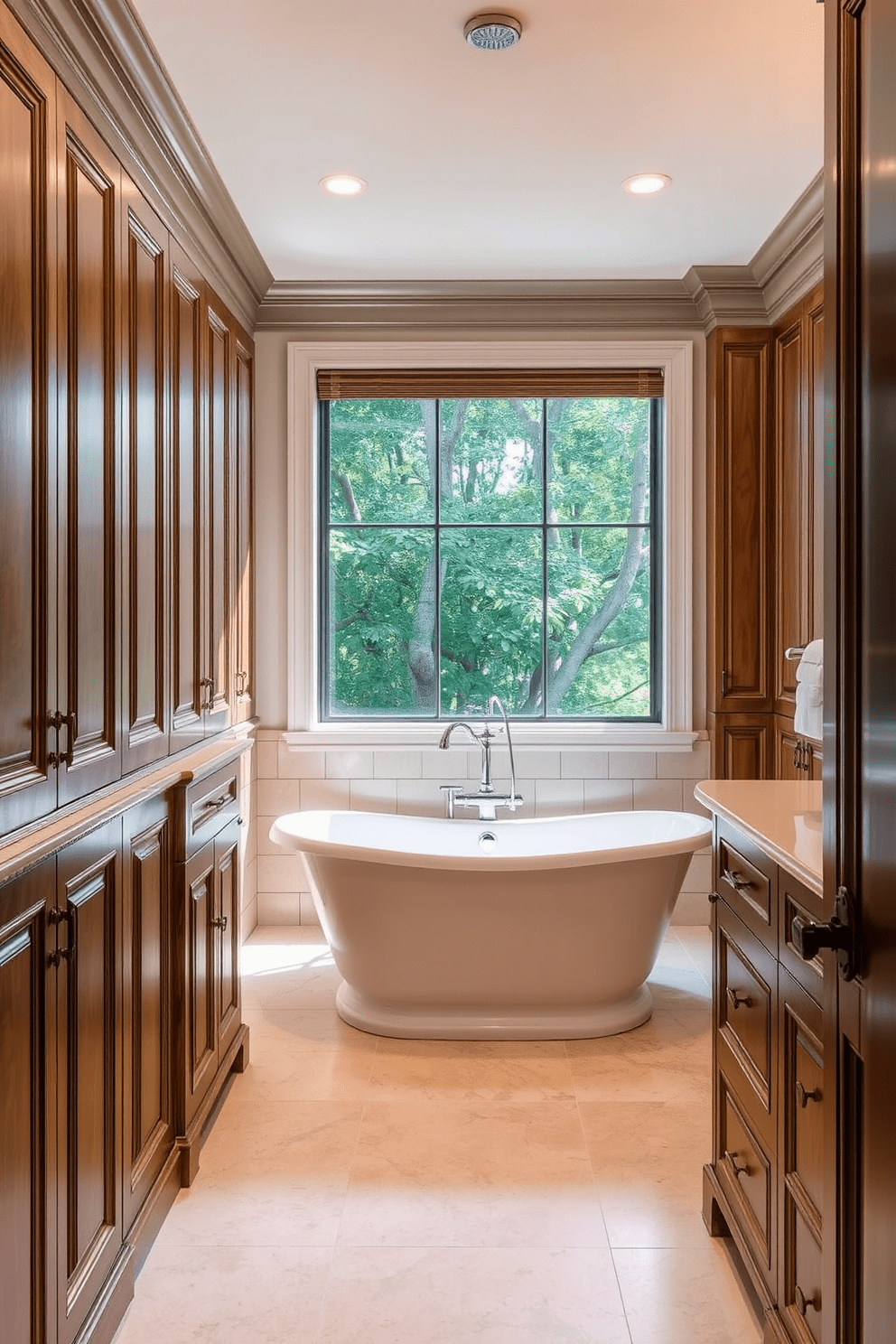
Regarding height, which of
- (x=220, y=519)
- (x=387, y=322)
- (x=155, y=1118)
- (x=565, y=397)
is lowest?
(x=155, y=1118)

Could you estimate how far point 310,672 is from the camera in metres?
4.33

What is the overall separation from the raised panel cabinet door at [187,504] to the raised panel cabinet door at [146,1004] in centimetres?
43

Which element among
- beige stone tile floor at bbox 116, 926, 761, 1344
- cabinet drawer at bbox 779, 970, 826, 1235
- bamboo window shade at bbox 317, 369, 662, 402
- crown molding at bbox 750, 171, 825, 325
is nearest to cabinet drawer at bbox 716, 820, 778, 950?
cabinet drawer at bbox 779, 970, 826, 1235

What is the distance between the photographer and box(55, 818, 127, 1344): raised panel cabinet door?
5.48 ft

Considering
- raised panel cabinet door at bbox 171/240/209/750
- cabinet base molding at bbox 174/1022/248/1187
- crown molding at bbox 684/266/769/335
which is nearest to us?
cabinet base molding at bbox 174/1022/248/1187

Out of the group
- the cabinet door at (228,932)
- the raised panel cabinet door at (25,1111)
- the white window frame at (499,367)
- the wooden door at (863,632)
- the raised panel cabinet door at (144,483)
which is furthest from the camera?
the white window frame at (499,367)

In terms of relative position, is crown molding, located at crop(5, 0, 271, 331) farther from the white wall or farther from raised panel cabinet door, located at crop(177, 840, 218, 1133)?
raised panel cabinet door, located at crop(177, 840, 218, 1133)

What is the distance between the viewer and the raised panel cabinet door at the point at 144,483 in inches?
86.7

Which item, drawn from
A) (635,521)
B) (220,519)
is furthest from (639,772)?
(220,519)

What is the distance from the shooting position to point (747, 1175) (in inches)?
77.0

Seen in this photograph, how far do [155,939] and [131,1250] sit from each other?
0.61 m

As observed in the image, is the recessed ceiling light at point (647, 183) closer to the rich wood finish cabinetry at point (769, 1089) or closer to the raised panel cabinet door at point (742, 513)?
the raised panel cabinet door at point (742, 513)

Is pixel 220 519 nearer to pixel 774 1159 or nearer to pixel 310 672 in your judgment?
pixel 310 672

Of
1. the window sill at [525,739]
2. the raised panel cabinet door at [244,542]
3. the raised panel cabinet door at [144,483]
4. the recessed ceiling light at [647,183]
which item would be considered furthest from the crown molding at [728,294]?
the raised panel cabinet door at [144,483]
